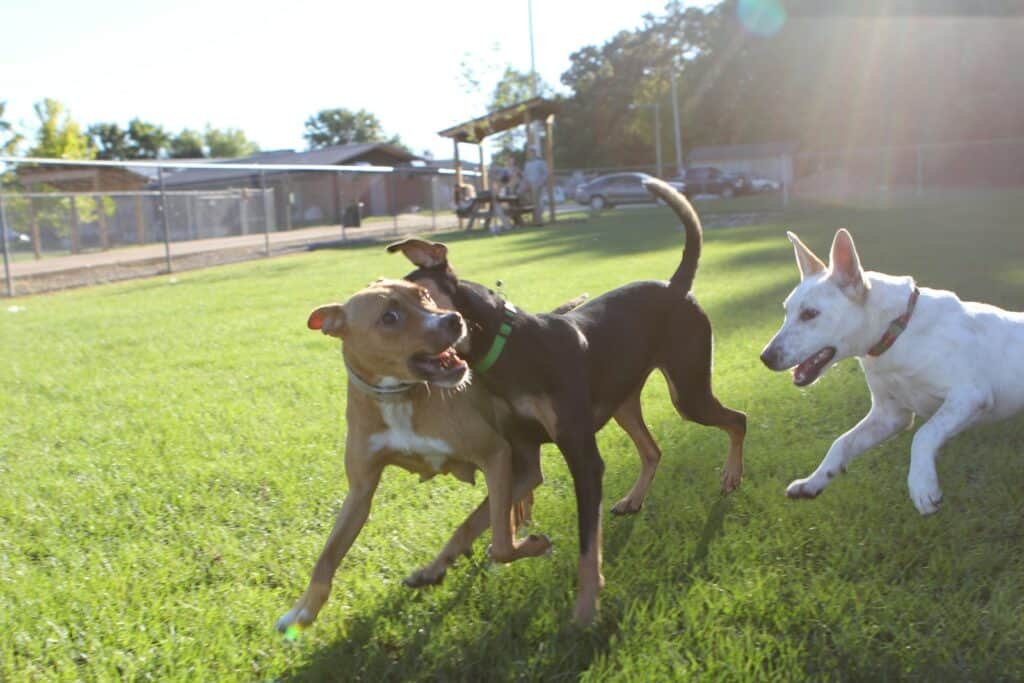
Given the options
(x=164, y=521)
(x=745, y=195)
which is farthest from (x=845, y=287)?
(x=745, y=195)

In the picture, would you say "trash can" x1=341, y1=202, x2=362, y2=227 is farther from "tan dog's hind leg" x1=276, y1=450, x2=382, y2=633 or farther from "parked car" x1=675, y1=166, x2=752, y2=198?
"tan dog's hind leg" x1=276, y1=450, x2=382, y2=633

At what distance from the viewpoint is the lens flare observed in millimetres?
52375

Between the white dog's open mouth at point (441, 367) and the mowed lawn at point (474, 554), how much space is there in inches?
32.7

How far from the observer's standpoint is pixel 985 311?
4203 mm

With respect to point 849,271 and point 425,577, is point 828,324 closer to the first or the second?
point 849,271

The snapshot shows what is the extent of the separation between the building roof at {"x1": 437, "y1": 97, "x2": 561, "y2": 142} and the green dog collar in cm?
2569

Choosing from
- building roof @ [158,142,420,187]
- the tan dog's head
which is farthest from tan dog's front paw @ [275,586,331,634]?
building roof @ [158,142,420,187]

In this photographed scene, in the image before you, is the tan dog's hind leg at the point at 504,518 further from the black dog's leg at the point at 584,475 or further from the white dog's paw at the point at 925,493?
the white dog's paw at the point at 925,493

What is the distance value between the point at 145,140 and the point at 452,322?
87532 millimetres

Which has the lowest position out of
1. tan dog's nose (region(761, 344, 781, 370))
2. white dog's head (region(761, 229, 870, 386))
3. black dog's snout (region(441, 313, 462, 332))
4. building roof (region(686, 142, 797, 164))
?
tan dog's nose (region(761, 344, 781, 370))

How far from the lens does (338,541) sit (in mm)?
3410

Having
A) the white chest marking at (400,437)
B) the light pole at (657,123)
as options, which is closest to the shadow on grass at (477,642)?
the white chest marking at (400,437)

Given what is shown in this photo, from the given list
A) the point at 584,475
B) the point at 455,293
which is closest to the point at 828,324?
the point at 584,475

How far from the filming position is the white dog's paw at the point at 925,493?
3564 millimetres
